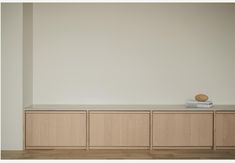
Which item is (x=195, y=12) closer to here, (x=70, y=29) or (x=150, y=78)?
(x=150, y=78)

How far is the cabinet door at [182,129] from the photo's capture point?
4656 mm

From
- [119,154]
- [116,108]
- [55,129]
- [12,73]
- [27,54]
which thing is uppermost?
[27,54]

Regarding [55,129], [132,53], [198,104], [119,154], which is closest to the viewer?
[119,154]

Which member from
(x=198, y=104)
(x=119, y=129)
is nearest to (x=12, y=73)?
(x=119, y=129)

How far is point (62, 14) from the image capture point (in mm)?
5121

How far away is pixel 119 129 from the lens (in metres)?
4.66

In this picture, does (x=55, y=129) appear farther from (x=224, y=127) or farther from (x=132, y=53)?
(x=224, y=127)

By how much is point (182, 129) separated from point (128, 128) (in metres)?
0.77

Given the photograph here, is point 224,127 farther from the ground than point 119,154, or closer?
farther from the ground

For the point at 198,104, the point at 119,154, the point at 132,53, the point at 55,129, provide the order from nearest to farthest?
the point at 119,154 < the point at 55,129 < the point at 198,104 < the point at 132,53

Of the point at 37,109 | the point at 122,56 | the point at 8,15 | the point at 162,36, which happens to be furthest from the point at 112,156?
the point at 8,15

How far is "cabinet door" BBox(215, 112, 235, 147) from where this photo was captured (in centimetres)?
466

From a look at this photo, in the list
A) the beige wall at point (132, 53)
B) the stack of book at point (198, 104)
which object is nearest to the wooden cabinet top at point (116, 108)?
the stack of book at point (198, 104)

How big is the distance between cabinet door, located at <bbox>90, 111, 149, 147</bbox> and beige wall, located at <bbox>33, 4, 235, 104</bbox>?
546mm
